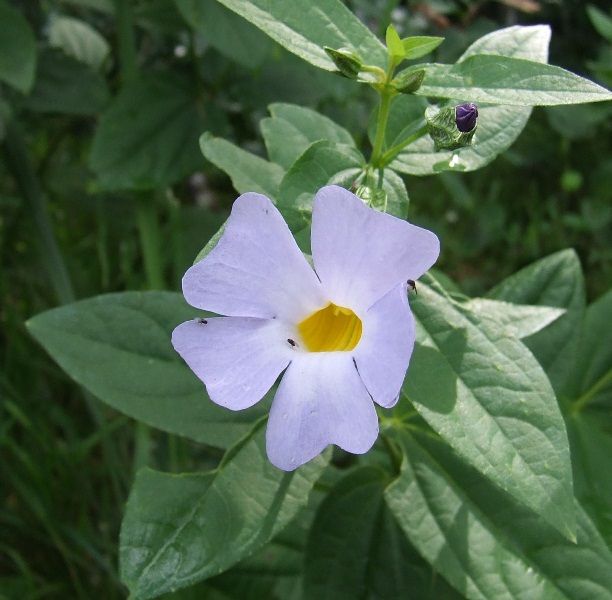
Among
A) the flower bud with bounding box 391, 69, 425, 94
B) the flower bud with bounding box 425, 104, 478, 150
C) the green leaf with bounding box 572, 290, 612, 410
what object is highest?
the flower bud with bounding box 391, 69, 425, 94

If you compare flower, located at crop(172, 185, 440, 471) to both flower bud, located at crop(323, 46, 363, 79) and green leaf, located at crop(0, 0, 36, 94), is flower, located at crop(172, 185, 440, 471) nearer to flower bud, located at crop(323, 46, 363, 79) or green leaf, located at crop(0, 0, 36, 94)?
flower bud, located at crop(323, 46, 363, 79)

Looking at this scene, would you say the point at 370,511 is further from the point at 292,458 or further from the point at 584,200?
the point at 584,200

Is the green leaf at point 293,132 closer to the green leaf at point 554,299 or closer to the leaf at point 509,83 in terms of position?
the leaf at point 509,83

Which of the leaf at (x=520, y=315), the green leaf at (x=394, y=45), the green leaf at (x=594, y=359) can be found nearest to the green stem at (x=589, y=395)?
the green leaf at (x=594, y=359)

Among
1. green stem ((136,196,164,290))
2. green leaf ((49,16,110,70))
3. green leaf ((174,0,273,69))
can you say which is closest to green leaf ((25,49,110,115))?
green leaf ((49,16,110,70))

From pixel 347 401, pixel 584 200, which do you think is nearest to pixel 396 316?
pixel 347 401

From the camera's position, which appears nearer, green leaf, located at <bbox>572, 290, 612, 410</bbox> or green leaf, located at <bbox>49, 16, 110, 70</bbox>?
green leaf, located at <bbox>572, 290, 612, 410</bbox>

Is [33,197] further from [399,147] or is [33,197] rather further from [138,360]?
[399,147]

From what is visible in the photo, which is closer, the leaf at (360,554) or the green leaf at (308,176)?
the green leaf at (308,176)
